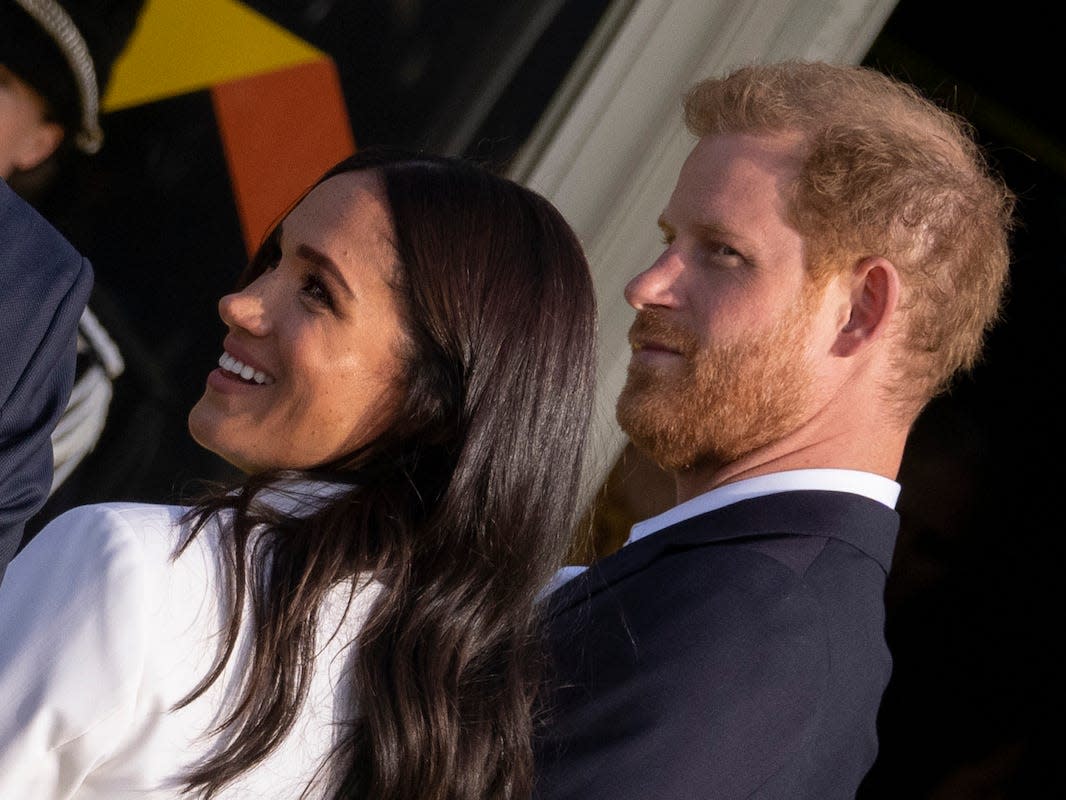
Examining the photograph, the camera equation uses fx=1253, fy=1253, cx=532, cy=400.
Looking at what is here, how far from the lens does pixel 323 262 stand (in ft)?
4.06

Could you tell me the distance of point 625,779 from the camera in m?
1.17

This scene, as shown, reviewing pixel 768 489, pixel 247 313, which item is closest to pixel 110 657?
pixel 247 313

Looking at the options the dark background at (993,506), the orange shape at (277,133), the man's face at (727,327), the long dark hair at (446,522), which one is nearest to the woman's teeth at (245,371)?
the long dark hair at (446,522)

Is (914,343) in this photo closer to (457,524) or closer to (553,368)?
(553,368)

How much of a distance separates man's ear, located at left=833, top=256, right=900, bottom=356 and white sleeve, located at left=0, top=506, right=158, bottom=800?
0.99 m

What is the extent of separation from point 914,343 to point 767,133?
342 mm

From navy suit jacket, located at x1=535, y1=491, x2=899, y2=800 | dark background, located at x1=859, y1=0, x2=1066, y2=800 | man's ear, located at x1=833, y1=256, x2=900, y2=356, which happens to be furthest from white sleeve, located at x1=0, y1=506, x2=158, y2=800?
dark background, located at x1=859, y1=0, x2=1066, y2=800

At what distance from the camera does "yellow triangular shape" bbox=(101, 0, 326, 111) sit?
7.27 ft

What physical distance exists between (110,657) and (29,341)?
0.23 m

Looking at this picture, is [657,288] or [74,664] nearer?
[74,664]

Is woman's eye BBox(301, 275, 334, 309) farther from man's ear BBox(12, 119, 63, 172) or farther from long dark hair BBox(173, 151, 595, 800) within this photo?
man's ear BBox(12, 119, 63, 172)

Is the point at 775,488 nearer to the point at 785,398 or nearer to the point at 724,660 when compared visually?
the point at 785,398

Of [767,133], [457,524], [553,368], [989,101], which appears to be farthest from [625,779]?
[989,101]

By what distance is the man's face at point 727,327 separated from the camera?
5.21 feet
